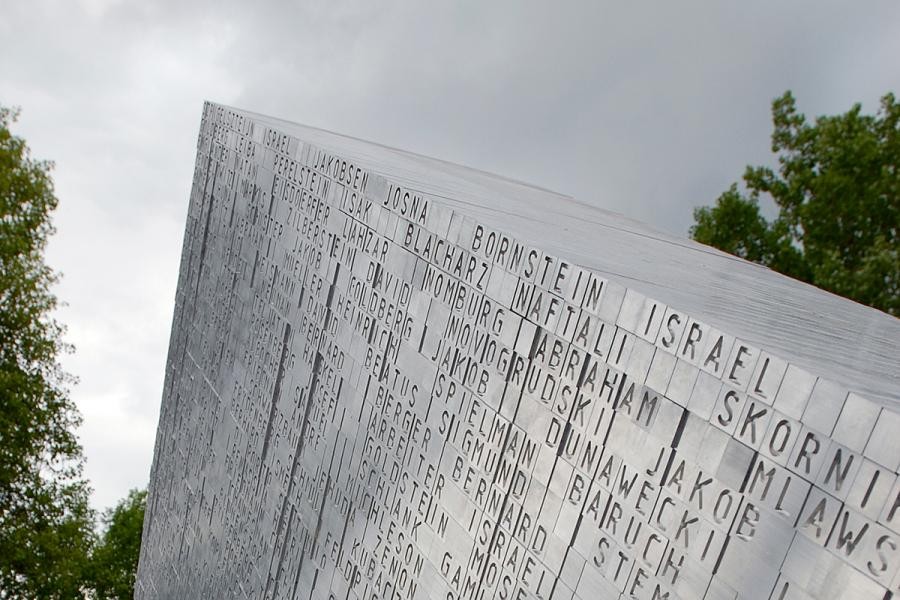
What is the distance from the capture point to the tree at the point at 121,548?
74.3 ft

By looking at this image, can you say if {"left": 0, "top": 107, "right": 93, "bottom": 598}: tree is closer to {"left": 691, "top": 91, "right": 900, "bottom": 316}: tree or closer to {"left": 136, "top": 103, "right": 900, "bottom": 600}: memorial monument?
{"left": 136, "top": 103, "right": 900, "bottom": 600}: memorial monument

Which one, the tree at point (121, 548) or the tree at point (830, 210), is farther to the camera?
the tree at point (121, 548)

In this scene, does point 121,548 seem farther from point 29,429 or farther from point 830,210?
point 830,210

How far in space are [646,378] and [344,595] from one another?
11.1ft

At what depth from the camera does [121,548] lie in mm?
25328

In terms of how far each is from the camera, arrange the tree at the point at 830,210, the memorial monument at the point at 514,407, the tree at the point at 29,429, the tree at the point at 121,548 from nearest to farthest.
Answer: the memorial monument at the point at 514,407, the tree at the point at 29,429, the tree at the point at 830,210, the tree at the point at 121,548

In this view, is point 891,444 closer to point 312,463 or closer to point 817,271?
point 312,463

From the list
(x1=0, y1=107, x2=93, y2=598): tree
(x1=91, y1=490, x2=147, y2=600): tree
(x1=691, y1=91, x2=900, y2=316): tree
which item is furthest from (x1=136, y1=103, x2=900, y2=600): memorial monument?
(x1=91, y1=490, x2=147, y2=600): tree

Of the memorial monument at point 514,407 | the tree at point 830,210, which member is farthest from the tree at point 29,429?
the tree at point 830,210

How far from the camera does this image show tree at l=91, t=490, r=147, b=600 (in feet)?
74.3

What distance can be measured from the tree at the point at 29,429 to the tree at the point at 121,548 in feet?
20.2

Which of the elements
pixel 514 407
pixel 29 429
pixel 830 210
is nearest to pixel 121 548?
pixel 29 429

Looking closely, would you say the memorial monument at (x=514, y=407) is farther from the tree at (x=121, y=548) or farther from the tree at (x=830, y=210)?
the tree at (x=121, y=548)

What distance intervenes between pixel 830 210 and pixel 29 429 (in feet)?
47.1
